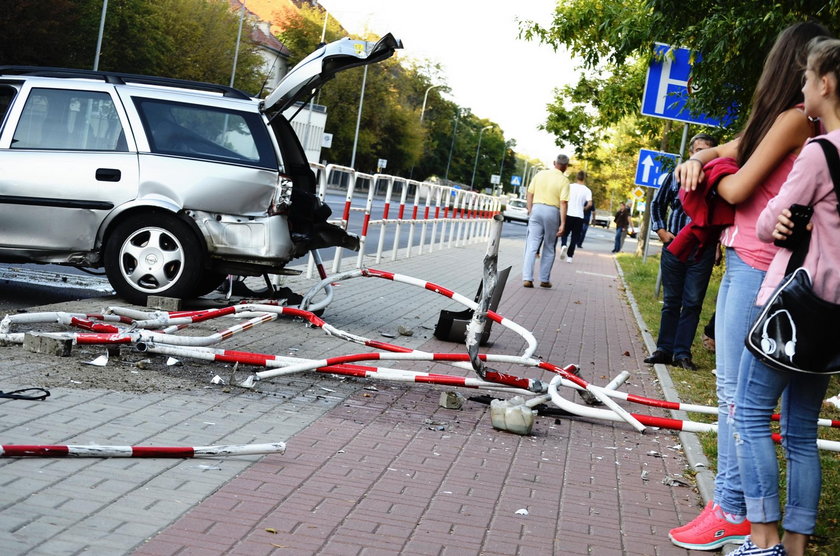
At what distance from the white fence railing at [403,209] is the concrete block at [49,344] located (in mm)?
5419

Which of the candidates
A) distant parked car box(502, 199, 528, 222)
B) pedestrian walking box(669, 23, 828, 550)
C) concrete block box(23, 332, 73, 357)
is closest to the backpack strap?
pedestrian walking box(669, 23, 828, 550)

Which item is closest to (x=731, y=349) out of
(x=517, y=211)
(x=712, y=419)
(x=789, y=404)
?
(x=789, y=404)

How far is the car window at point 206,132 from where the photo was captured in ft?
33.4

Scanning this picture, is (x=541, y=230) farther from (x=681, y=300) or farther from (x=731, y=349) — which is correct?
(x=731, y=349)

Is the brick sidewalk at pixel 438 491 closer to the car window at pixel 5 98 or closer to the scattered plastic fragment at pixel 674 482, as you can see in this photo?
the scattered plastic fragment at pixel 674 482

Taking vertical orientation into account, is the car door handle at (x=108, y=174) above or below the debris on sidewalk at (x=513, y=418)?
above

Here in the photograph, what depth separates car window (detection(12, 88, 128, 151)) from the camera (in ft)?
33.2

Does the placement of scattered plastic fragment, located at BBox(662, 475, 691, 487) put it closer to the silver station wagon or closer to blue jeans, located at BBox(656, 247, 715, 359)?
blue jeans, located at BBox(656, 247, 715, 359)

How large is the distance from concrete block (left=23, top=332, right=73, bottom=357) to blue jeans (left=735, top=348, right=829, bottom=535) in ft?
15.3

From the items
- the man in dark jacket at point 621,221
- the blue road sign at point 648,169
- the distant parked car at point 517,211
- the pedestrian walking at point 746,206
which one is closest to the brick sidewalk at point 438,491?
the pedestrian walking at point 746,206

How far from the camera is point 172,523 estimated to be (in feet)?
13.9

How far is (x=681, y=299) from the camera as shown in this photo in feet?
34.4

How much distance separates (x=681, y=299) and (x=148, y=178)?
16.2 ft

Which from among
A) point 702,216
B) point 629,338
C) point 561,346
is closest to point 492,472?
point 702,216
